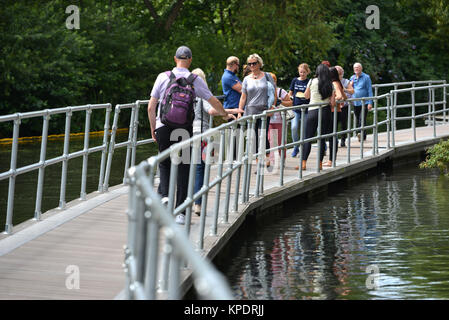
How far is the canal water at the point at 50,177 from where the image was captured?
1531 centimetres

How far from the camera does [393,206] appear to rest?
14.8 metres

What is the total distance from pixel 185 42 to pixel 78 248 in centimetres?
3191

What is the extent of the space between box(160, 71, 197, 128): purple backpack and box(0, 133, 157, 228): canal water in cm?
448

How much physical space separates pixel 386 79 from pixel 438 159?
89.5ft

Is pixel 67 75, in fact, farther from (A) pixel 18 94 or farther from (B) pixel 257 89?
(B) pixel 257 89

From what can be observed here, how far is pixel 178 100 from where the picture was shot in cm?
946

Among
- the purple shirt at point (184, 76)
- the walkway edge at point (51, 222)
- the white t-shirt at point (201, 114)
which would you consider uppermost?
the purple shirt at point (184, 76)

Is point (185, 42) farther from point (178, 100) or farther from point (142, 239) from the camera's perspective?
A: point (142, 239)

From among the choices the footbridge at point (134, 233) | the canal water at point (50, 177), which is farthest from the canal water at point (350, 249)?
the canal water at point (50, 177)

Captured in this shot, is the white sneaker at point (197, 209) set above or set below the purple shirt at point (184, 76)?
Result: below

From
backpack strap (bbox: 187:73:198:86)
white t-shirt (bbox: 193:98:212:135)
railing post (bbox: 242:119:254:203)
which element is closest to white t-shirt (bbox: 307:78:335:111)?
railing post (bbox: 242:119:254:203)

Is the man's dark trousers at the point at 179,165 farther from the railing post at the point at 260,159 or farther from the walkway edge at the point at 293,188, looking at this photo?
the railing post at the point at 260,159

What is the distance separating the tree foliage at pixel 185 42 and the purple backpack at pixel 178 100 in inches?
798
